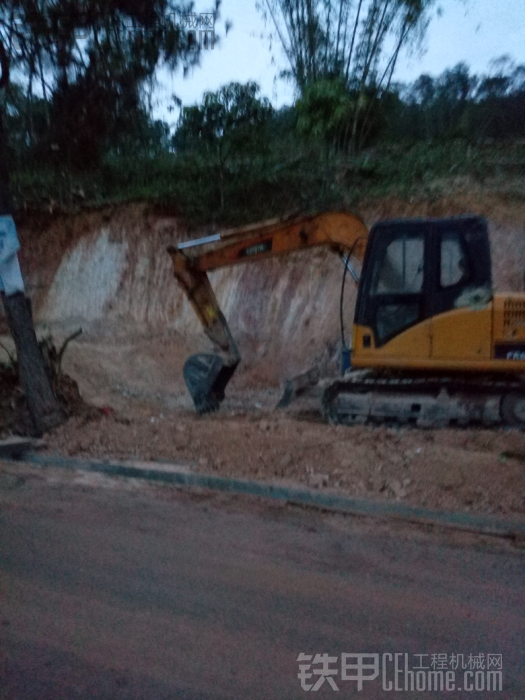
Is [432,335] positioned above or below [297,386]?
above

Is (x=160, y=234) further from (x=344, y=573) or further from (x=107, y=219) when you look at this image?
(x=344, y=573)

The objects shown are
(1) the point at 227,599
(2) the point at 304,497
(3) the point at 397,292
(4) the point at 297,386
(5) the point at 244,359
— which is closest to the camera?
(1) the point at 227,599

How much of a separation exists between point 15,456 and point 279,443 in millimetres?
3420

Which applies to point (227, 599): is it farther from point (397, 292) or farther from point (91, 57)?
point (91, 57)

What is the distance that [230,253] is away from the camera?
10.8 m

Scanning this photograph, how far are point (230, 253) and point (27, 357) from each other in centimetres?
336

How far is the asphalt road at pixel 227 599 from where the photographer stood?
379cm

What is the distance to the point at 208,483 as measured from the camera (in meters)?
7.54

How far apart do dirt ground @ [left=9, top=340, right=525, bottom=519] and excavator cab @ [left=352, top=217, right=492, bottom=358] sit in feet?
3.93

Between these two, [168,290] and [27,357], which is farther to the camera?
[168,290]

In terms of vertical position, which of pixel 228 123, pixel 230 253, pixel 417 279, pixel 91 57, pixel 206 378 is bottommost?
pixel 206 378

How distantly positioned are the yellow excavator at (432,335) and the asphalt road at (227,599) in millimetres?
2968

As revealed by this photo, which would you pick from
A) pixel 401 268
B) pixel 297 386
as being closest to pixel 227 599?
pixel 401 268

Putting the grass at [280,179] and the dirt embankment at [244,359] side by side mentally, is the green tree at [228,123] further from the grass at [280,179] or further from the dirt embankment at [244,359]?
the dirt embankment at [244,359]
